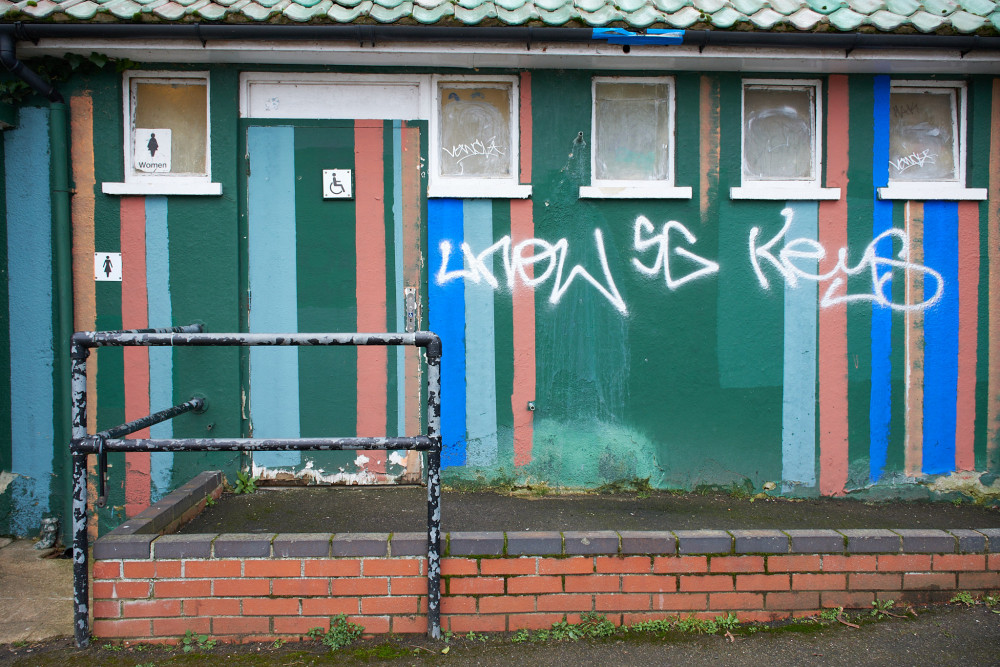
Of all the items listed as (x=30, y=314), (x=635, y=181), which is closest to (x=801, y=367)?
(x=635, y=181)

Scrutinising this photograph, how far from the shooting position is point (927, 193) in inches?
160

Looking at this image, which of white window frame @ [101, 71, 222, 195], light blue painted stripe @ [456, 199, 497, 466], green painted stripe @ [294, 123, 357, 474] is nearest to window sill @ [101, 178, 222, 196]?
white window frame @ [101, 71, 222, 195]

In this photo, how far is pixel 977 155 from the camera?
414 centimetres

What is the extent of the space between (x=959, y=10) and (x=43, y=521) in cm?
665

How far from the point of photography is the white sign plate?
3971mm

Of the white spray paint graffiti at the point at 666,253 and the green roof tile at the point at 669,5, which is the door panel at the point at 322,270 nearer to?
the white spray paint graffiti at the point at 666,253

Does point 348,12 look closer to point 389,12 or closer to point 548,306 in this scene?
point 389,12

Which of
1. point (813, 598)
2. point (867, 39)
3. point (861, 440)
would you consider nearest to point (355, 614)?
point (813, 598)

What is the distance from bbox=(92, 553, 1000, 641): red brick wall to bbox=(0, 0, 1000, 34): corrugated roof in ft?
9.87

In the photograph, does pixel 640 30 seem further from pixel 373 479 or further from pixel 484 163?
pixel 373 479

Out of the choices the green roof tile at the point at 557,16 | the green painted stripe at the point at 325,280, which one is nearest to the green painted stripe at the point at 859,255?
the green roof tile at the point at 557,16

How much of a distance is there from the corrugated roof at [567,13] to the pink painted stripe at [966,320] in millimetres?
1185

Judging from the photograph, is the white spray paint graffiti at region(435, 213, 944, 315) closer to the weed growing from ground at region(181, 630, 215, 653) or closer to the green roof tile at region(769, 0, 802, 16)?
the green roof tile at region(769, 0, 802, 16)

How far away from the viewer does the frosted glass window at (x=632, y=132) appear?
416cm
